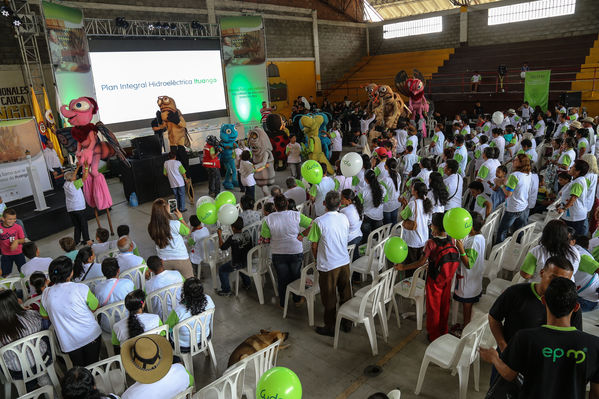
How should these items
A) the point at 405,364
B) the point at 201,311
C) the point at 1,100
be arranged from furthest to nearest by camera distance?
the point at 1,100 → the point at 405,364 → the point at 201,311

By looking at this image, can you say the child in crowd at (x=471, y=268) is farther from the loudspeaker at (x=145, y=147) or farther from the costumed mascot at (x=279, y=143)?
the costumed mascot at (x=279, y=143)

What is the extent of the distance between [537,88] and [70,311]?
12.7 m

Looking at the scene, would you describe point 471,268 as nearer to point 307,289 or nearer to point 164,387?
point 307,289

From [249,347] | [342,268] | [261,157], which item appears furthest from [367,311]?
[261,157]

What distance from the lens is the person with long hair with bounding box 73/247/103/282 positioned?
3553 mm

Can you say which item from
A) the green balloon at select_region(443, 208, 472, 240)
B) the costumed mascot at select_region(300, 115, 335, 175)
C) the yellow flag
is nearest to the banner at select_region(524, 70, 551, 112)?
the costumed mascot at select_region(300, 115, 335, 175)

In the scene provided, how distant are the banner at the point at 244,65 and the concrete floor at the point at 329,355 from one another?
9.68m

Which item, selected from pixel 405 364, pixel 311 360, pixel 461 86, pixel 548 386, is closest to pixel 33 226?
pixel 311 360

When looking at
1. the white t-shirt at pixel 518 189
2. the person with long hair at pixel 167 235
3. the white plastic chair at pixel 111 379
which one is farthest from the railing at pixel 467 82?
the white plastic chair at pixel 111 379

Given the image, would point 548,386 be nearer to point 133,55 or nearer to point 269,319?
point 269,319

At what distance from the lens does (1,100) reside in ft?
31.9

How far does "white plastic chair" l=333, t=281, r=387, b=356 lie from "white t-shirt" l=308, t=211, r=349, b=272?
1.20 feet

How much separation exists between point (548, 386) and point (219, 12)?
15.2 meters

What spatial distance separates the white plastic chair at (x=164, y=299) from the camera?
3.30 m
